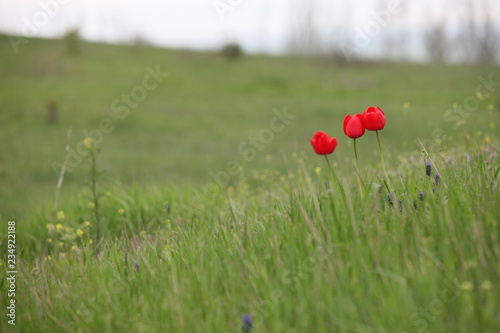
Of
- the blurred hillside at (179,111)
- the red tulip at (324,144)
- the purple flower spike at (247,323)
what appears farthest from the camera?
the blurred hillside at (179,111)

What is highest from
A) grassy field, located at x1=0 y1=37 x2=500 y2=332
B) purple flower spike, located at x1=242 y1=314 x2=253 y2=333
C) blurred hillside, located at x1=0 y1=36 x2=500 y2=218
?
blurred hillside, located at x1=0 y1=36 x2=500 y2=218

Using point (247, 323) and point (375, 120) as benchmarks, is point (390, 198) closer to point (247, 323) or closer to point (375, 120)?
point (375, 120)

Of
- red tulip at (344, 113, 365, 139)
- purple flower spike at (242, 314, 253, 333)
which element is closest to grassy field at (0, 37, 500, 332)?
purple flower spike at (242, 314, 253, 333)

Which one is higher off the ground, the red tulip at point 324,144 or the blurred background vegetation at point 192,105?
the blurred background vegetation at point 192,105

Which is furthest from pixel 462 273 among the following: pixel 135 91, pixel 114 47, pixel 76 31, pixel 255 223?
pixel 114 47

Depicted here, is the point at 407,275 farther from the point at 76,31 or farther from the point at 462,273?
the point at 76,31

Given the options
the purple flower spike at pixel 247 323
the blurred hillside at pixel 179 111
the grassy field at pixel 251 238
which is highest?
the blurred hillside at pixel 179 111

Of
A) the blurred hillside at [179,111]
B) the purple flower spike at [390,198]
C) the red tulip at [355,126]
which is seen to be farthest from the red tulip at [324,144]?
the purple flower spike at [390,198]

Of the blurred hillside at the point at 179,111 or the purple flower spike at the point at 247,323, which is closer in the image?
the purple flower spike at the point at 247,323

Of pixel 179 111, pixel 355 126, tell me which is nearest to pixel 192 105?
pixel 179 111

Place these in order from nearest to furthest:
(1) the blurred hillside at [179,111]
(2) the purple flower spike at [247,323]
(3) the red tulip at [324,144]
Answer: (2) the purple flower spike at [247,323]
(3) the red tulip at [324,144]
(1) the blurred hillside at [179,111]

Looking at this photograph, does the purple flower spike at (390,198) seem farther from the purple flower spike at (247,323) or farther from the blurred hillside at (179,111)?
the purple flower spike at (247,323)

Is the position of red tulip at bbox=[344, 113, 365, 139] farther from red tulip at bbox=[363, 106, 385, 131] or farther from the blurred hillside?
the blurred hillside

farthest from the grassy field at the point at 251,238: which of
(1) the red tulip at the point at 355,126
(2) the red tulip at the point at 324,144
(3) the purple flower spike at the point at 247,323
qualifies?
(1) the red tulip at the point at 355,126
